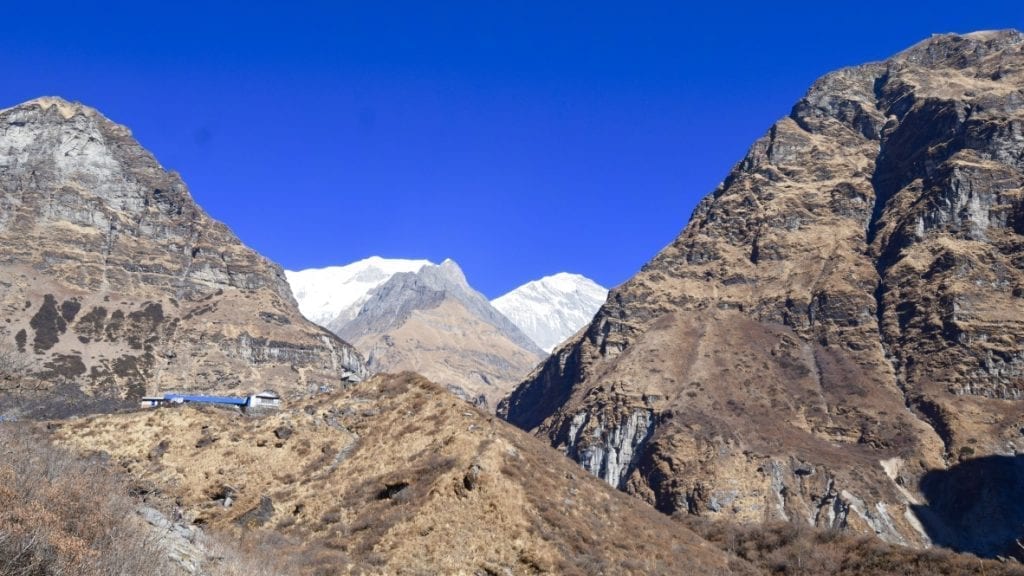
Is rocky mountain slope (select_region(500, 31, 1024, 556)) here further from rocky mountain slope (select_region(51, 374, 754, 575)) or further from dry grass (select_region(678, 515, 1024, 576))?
rocky mountain slope (select_region(51, 374, 754, 575))

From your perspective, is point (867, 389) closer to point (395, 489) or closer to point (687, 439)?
point (687, 439)

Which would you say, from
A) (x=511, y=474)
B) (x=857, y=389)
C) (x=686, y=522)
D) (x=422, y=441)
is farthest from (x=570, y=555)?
(x=857, y=389)

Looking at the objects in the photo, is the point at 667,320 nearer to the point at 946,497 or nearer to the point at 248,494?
the point at 946,497

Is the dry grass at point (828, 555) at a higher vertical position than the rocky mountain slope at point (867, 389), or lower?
lower

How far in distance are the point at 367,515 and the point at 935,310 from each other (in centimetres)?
15747

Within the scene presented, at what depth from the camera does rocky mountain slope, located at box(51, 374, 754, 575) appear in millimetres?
38906

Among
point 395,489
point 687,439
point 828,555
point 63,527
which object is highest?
point 687,439

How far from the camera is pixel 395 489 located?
45250mm

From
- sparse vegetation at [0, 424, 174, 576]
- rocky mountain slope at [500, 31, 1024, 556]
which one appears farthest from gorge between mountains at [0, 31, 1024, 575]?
sparse vegetation at [0, 424, 174, 576]

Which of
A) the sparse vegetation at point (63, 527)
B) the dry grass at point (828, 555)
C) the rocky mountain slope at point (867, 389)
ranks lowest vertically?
the sparse vegetation at point (63, 527)

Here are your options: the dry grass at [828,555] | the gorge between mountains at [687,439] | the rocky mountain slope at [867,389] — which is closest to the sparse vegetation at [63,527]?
the gorge between mountains at [687,439]

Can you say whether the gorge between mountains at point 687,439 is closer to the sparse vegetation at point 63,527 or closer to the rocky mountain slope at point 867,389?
the rocky mountain slope at point 867,389

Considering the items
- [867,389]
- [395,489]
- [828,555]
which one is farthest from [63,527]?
[867,389]

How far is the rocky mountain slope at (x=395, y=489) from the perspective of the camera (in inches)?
1532
